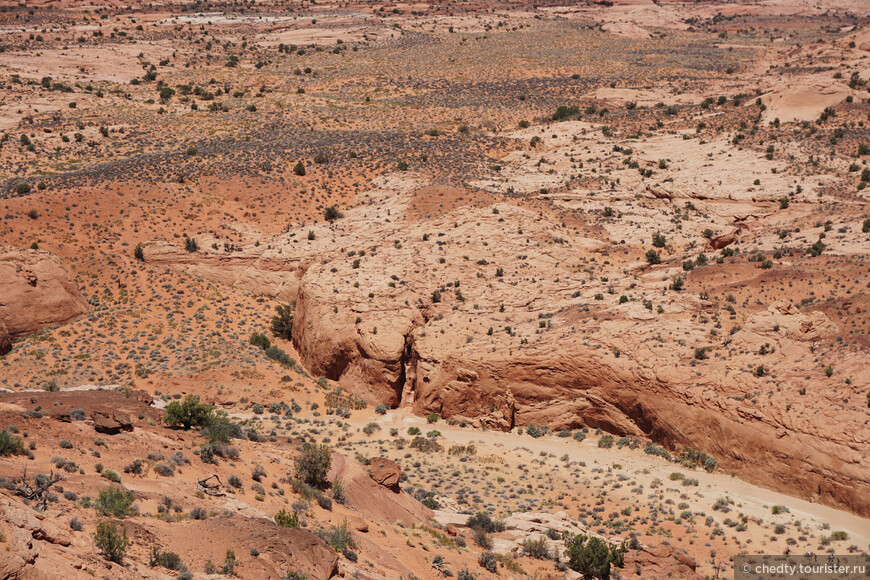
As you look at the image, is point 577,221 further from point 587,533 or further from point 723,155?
point 587,533

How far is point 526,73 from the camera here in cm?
7500

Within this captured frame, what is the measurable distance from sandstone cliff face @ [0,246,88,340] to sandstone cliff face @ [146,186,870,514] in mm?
5381

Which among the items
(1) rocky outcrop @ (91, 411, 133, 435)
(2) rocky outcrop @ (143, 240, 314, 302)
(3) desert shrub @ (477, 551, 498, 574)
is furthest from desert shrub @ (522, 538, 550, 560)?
(2) rocky outcrop @ (143, 240, 314, 302)

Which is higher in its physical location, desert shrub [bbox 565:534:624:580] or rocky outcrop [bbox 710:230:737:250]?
rocky outcrop [bbox 710:230:737:250]

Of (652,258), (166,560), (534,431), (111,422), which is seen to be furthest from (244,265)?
(166,560)

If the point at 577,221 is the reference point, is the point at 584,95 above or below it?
above

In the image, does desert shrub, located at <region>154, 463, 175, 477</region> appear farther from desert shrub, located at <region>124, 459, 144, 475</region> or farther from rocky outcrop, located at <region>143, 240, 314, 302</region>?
rocky outcrop, located at <region>143, 240, 314, 302</region>

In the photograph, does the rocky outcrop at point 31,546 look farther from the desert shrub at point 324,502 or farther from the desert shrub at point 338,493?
the desert shrub at point 338,493

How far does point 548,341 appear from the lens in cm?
3334

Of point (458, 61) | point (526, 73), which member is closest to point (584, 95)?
point (526, 73)

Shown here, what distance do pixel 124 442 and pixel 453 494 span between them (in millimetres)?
10868

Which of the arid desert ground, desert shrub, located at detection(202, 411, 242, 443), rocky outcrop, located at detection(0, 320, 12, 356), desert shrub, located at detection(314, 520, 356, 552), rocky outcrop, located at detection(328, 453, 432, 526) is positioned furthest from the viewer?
rocky outcrop, located at detection(0, 320, 12, 356)

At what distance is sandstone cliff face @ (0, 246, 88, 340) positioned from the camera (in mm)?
36531

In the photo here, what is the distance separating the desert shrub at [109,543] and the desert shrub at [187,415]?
389 inches
